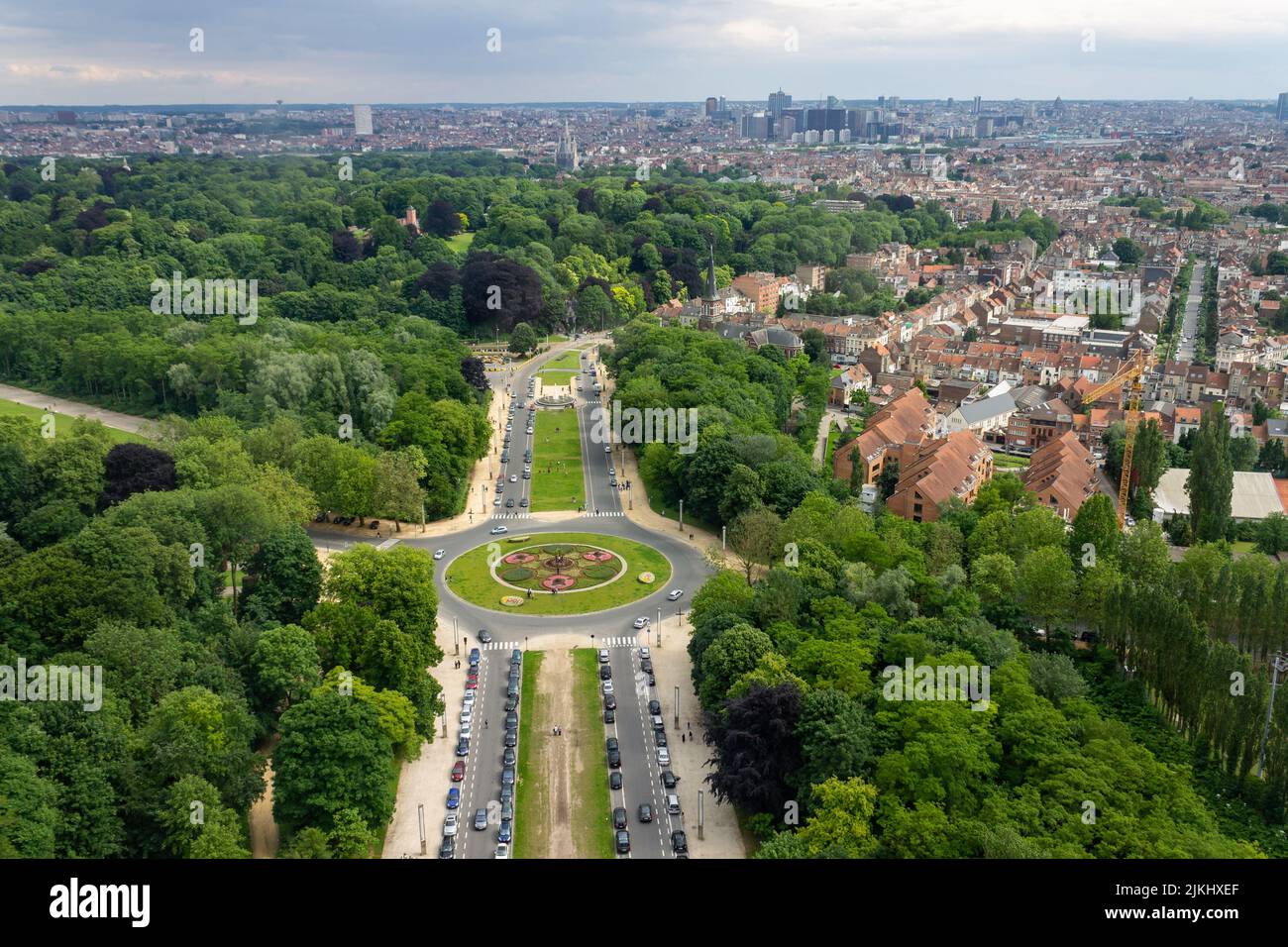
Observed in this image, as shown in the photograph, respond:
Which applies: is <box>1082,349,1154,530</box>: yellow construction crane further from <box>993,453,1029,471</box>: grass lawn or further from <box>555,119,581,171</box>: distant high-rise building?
<box>555,119,581,171</box>: distant high-rise building

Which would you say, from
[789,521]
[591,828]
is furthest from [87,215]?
[591,828]

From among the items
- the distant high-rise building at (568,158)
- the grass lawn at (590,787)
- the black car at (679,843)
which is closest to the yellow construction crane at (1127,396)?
the grass lawn at (590,787)

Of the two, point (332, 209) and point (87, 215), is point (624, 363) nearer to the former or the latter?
point (332, 209)

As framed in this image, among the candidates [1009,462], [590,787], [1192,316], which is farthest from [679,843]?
[1192,316]

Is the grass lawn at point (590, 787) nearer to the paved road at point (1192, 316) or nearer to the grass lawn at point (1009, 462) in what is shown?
the grass lawn at point (1009, 462)

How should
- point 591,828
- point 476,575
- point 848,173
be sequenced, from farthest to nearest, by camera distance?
1. point 848,173
2. point 476,575
3. point 591,828
